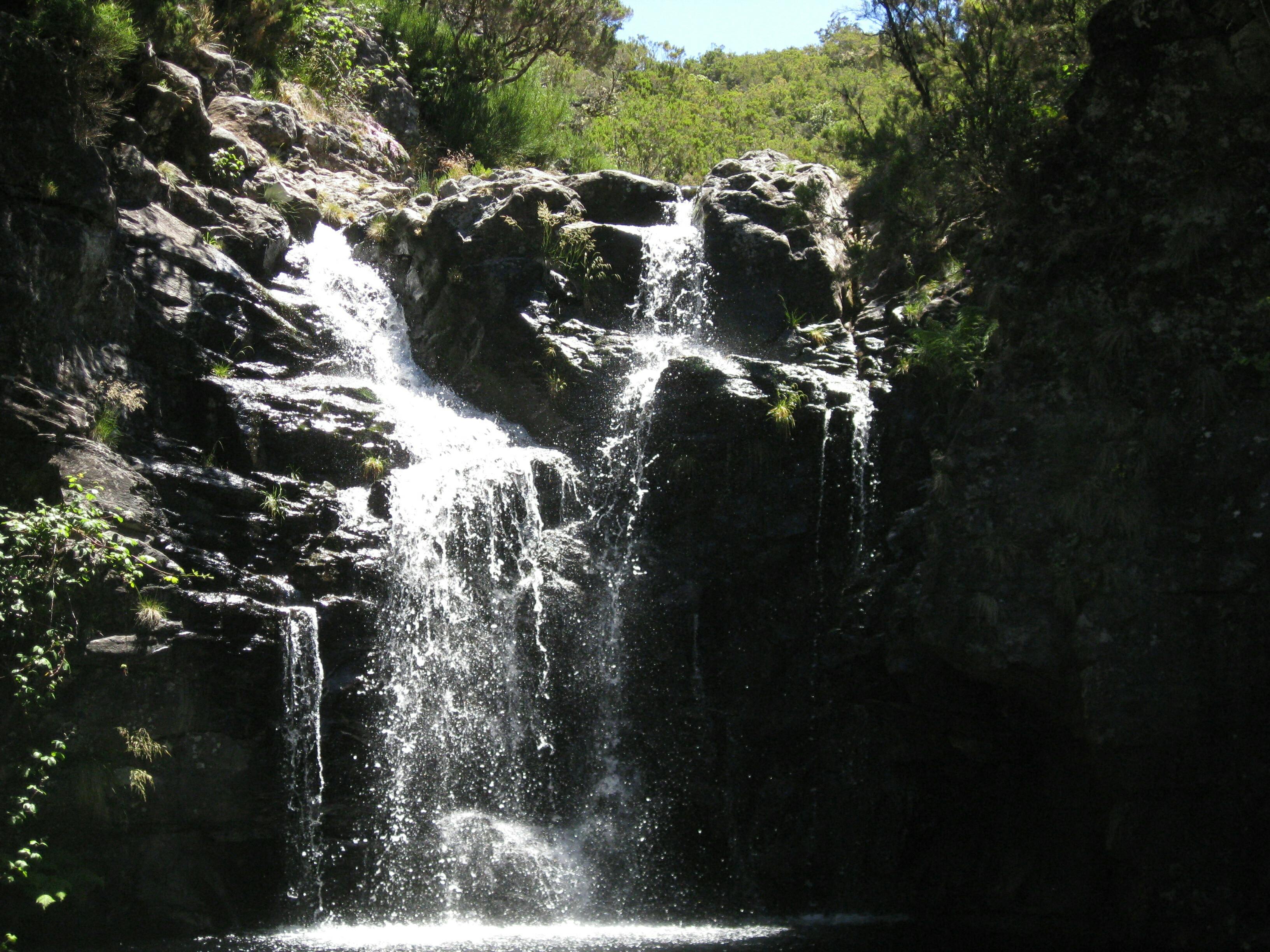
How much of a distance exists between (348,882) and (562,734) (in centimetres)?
232

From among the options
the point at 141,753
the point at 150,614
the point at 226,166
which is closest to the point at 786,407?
the point at 150,614

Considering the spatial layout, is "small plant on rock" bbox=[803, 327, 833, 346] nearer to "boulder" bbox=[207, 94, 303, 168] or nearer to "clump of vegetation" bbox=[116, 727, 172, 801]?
"clump of vegetation" bbox=[116, 727, 172, 801]

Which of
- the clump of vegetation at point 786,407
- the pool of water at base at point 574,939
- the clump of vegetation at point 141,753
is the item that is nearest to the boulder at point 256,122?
the clump of vegetation at point 786,407

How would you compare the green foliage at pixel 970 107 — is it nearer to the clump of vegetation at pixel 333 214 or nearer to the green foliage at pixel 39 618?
the clump of vegetation at pixel 333 214

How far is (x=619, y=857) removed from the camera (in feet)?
29.9

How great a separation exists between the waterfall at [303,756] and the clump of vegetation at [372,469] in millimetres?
1787

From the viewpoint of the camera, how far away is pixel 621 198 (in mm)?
13414

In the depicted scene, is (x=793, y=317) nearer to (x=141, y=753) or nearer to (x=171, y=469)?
(x=171, y=469)

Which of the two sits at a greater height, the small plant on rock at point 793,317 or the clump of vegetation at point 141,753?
the small plant on rock at point 793,317

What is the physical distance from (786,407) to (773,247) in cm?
297

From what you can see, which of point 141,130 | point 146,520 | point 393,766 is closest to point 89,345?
point 146,520

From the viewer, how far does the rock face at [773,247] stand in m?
11.8

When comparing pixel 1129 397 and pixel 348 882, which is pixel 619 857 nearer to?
pixel 348 882

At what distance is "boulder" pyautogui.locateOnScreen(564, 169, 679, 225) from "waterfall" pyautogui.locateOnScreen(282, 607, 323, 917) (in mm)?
6920
